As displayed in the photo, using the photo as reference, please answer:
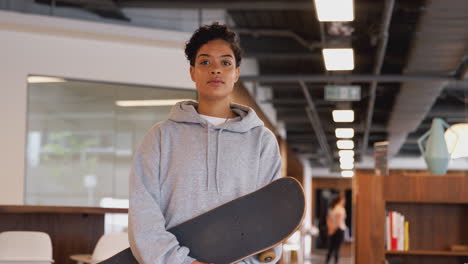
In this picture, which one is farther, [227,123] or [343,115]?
[343,115]

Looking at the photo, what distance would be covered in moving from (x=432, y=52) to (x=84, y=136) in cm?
379

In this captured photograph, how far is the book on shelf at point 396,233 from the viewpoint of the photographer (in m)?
5.45

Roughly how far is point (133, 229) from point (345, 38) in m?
5.44

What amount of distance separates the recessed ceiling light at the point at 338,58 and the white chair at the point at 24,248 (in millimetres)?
3384

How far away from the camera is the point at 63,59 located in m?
7.48

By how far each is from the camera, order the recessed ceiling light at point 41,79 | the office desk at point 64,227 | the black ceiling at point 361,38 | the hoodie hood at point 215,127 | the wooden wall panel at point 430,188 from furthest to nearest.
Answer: the recessed ceiling light at point 41,79, the black ceiling at point 361,38, the office desk at point 64,227, the wooden wall panel at point 430,188, the hoodie hood at point 215,127

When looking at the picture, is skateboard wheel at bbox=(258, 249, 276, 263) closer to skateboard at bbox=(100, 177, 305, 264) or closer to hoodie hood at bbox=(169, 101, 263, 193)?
skateboard at bbox=(100, 177, 305, 264)

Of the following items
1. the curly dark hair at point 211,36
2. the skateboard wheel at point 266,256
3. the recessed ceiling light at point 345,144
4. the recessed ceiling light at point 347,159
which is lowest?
the skateboard wheel at point 266,256

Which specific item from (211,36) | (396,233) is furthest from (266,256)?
(396,233)

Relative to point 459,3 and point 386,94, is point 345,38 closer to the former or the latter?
point 459,3

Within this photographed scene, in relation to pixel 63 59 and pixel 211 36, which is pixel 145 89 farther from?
pixel 211 36

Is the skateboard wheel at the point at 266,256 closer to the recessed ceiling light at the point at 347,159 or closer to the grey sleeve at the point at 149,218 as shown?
the grey sleeve at the point at 149,218

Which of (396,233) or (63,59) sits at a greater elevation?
(63,59)

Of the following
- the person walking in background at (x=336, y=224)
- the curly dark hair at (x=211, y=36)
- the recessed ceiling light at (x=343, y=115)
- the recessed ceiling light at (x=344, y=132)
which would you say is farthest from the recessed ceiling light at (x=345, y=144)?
the curly dark hair at (x=211, y=36)
